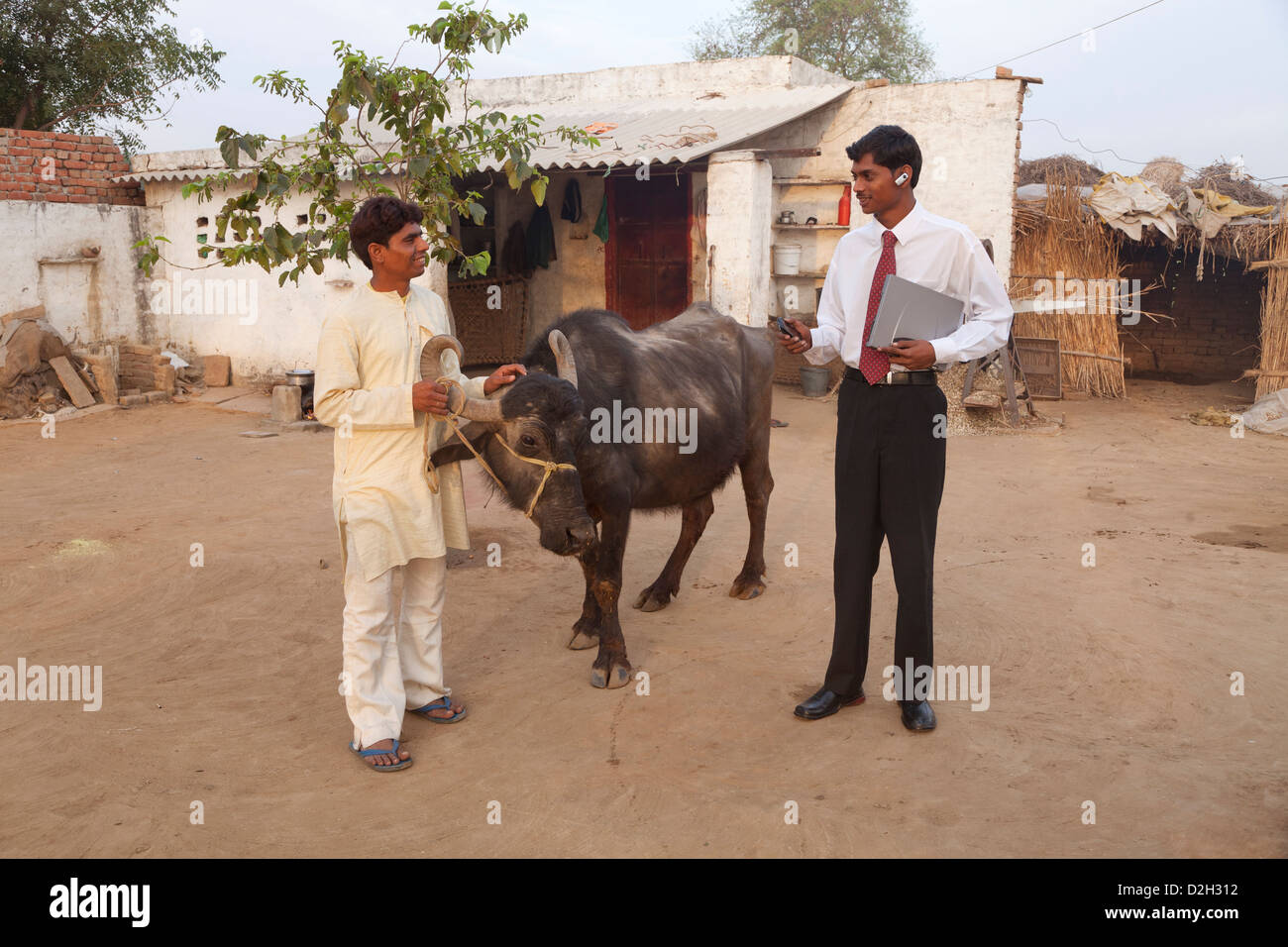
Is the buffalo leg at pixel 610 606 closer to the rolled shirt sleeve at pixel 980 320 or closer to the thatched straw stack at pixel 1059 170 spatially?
the rolled shirt sleeve at pixel 980 320

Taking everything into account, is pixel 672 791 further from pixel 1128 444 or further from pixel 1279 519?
pixel 1128 444

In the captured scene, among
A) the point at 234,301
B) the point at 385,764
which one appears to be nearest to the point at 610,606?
the point at 385,764

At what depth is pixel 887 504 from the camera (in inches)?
149

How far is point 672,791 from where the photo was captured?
345 centimetres

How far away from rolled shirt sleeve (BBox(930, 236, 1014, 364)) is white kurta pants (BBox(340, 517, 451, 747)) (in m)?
2.03

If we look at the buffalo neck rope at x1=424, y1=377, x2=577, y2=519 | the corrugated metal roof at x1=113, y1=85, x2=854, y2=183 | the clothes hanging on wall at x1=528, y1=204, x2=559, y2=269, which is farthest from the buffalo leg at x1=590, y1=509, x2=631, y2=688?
the clothes hanging on wall at x1=528, y1=204, x2=559, y2=269

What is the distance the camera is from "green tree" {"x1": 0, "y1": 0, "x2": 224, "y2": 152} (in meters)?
14.9

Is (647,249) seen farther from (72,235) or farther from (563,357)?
(563,357)

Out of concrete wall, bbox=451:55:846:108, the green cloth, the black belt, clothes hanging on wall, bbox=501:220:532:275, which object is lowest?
the black belt

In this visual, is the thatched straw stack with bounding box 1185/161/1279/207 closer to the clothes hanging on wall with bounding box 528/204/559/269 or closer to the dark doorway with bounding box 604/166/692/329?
the dark doorway with bounding box 604/166/692/329

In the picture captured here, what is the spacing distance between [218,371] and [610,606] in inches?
405

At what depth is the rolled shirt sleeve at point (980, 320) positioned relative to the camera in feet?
11.7
